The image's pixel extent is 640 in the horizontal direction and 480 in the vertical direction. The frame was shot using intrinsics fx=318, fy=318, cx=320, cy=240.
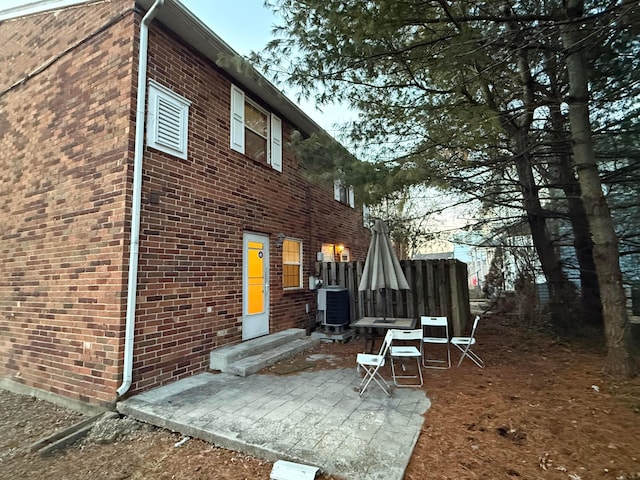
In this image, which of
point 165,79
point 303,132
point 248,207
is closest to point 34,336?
point 248,207

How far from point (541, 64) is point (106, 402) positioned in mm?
8421

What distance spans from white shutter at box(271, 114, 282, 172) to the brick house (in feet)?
2.54

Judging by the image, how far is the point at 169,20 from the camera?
4.96m

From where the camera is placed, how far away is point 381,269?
6.07 m

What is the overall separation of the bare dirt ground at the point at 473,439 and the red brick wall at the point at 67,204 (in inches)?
31.2

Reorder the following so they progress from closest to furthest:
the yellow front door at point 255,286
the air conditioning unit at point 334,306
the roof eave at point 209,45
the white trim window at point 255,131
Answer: the roof eave at point 209,45, the yellow front door at point 255,286, the white trim window at point 255,131, the air conditioning unit at point 334,306

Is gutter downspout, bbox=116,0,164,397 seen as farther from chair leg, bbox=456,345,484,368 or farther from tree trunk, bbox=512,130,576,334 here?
tree trunk, bbox=512,130,576,334

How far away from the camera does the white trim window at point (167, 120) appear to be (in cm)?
477

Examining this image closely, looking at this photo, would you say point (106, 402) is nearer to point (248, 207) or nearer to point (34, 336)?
point (34, 336)

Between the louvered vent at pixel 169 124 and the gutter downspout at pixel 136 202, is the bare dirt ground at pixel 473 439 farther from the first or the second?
the louvered vent at pixel 169 124

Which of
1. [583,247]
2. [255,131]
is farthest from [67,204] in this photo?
[583,247]

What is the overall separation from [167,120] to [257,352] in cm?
419

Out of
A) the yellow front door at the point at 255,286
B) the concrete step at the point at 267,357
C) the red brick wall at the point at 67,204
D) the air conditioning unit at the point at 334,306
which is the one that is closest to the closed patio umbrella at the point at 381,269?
the air conditioning unit at the point at 334,306

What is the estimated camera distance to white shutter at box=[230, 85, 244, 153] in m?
6.36
